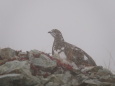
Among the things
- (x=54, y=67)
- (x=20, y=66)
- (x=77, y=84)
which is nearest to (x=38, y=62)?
(x=54, y=67)

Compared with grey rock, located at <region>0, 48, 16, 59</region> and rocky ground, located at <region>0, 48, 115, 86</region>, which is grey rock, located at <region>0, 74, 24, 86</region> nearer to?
rocky ground, located at <region>0, 48, 115, 86</region>

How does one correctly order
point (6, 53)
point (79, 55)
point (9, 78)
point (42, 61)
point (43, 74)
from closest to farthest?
point (9, 78)
point (43, 74)
point (42, 61)
point (6, 53)
point (79, 55)

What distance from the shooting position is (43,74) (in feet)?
27.3

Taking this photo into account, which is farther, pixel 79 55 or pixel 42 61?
pixel 79 55

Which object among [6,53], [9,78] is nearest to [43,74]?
[9,78]

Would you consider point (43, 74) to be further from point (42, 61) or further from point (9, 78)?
point (9, 78)

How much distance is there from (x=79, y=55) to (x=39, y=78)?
3.71m

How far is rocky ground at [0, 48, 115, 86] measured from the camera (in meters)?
7.36

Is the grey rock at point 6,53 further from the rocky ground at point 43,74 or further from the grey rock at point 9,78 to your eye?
the grey rock at point 9,78

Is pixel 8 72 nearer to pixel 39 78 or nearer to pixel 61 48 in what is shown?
pixel 39 78

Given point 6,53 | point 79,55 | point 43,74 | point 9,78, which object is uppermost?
point 79,55

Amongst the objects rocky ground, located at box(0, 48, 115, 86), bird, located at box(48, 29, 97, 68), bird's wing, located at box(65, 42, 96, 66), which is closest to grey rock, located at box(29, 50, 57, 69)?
rocky ground, located at box(0, 48, 115, 86)

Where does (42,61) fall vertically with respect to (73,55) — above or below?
below

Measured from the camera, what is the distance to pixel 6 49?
32.2 feet
